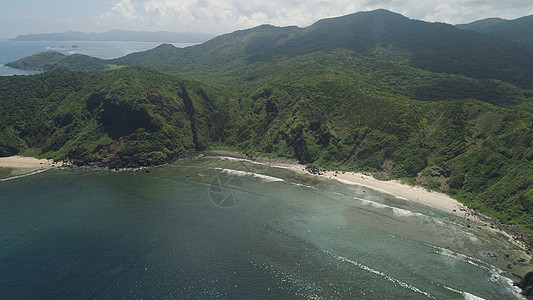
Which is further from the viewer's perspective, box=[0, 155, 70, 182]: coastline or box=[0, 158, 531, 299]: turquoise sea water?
box=[0, 155, 70, 182]: coastline

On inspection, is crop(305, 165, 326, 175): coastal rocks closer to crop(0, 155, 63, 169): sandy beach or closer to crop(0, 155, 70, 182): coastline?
crop(0, 155, 70, 182): coastline

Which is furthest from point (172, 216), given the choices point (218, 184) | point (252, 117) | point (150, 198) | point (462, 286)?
point (252, 117)

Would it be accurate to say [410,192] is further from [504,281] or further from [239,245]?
[239,245]

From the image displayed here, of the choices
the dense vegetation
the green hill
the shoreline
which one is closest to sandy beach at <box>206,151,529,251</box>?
the shoreline

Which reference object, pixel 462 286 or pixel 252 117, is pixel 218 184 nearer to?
pixel 252 117

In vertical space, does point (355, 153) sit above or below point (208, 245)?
above

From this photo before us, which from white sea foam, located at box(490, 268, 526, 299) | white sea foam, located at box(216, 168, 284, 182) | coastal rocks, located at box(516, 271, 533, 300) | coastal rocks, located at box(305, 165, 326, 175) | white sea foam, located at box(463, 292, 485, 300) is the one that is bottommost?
white sea foam, located at box(216, 168, 284, 182)
